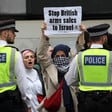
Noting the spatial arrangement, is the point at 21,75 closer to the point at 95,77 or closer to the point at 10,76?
the point at 10,76

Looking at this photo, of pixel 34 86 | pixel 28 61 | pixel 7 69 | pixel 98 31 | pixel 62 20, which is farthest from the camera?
pixel 28 61

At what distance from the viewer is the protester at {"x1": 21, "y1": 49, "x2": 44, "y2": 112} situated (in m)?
6.59

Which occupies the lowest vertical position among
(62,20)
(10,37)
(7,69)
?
(7,69)

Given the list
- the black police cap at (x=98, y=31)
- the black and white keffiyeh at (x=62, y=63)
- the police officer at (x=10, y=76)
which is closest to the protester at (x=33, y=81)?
the black and white keffiyeh at (x=62, y=63)

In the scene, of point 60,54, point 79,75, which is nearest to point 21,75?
point 79,75

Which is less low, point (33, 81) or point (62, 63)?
point (62, 63)

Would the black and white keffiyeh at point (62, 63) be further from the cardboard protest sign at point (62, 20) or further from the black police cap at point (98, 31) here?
the black police cap at point (98, 31)

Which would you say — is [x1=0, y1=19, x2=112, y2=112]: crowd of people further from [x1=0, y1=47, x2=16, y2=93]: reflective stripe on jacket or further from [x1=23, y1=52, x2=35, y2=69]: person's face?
[x1=23, y1=52, x2=35, y2=69]: person's face

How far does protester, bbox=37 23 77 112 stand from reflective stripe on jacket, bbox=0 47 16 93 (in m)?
0.74

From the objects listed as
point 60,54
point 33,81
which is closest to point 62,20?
point 60,54

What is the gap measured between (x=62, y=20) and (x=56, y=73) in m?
0.64

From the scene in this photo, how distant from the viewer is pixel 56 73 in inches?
248

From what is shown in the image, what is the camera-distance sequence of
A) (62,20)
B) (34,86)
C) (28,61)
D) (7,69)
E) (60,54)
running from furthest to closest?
(28,61) < (34,86) < (60,54) < (62,20) < (7,69)

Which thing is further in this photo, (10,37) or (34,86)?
(34,86)
